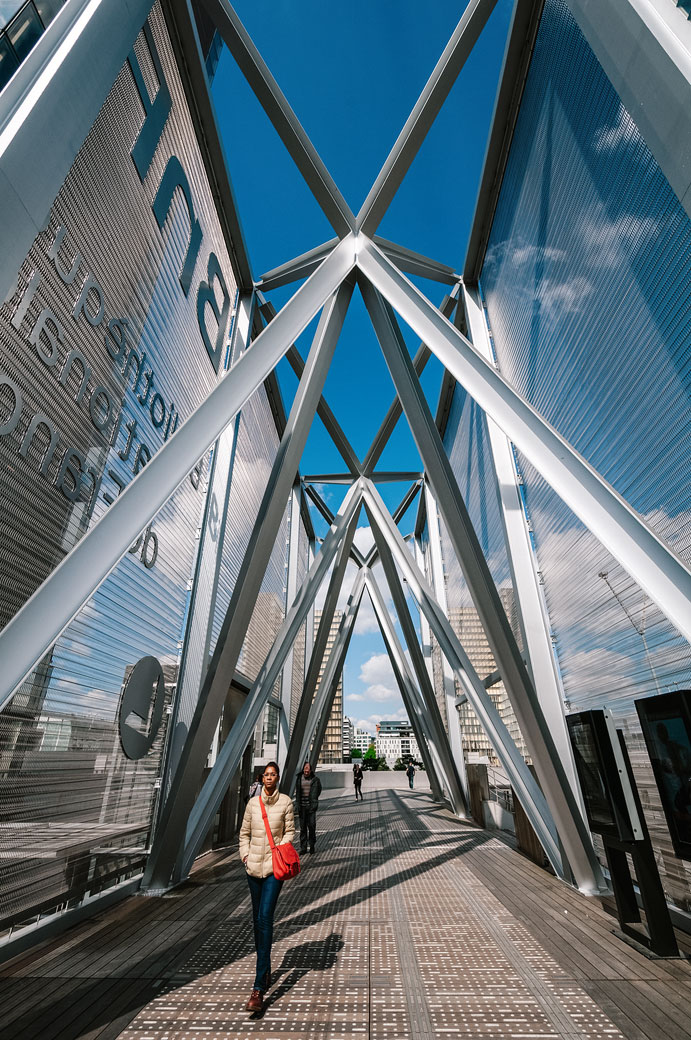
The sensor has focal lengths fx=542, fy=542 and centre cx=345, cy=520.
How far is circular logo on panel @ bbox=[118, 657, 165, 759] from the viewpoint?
758cm

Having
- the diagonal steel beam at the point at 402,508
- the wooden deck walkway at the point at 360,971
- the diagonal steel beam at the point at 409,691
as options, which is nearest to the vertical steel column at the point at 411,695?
the diagonal steel beam at the point at 409,691

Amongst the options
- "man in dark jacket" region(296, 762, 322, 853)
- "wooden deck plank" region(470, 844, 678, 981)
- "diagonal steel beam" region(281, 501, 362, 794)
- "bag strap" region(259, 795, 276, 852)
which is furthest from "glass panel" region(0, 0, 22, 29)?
"diagonal steel beam" region(281, 501, 362, 794)

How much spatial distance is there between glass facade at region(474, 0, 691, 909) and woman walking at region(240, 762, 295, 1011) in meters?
4.21

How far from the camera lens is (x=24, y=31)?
4.82 m

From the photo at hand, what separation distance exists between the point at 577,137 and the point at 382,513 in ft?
36.0

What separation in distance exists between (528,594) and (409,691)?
1488cm

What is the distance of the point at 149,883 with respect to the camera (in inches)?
296

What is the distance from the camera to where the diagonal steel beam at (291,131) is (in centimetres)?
870

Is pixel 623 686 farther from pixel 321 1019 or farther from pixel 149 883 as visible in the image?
pixel 149 883

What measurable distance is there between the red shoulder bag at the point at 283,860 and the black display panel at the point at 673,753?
3462 millimetres

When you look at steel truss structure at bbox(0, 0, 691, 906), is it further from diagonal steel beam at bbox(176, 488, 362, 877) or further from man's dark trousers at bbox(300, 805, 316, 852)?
man's dark trousers at bbox(300, 805, 316, 852)

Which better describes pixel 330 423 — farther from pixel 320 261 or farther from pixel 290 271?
pixel 320 261

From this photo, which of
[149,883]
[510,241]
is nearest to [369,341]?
[510,241]

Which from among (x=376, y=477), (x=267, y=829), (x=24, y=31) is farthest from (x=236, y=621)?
(x=376, y=477)
